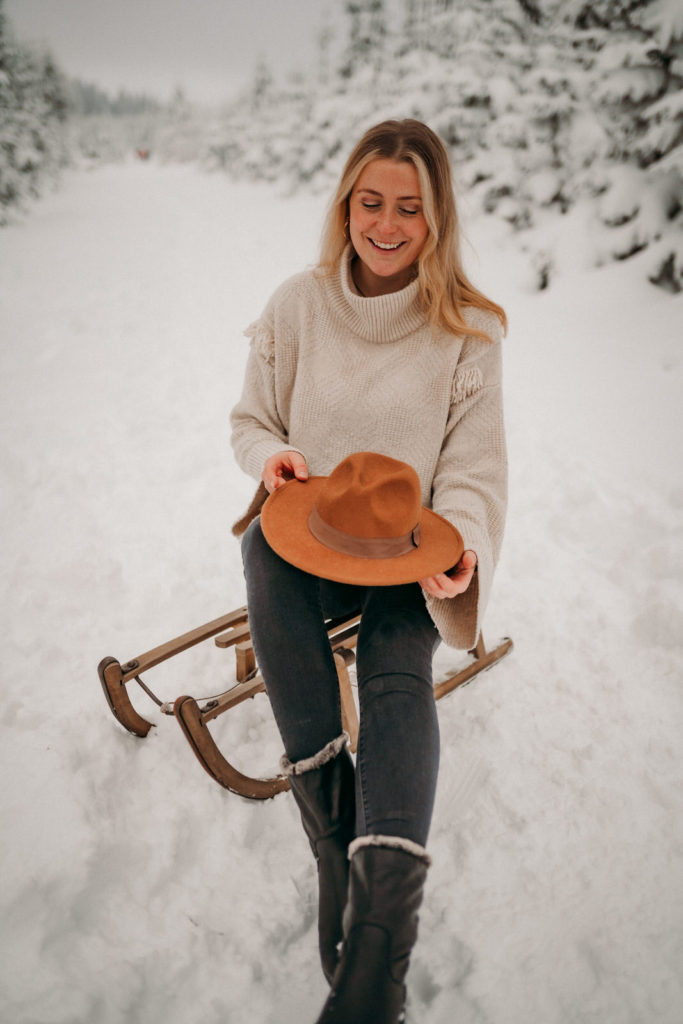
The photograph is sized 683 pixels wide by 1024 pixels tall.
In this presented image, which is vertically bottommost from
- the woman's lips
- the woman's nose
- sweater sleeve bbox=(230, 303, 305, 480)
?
sweater sleeve bbox=(230, 303, 305, 480)

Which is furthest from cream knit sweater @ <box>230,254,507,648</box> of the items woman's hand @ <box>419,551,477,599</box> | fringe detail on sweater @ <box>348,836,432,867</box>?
fringe detail on sweater @ <box>348,836,432,867</box>

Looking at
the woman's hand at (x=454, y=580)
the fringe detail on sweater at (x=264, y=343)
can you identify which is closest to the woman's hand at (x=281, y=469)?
the fringe detail on sweater at (x=264, y=343)

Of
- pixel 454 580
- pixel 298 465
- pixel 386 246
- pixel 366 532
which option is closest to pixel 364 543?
pixel 366 532

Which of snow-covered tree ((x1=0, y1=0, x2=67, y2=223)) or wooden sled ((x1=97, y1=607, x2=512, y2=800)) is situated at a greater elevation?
snow-covered tree ((x1=0, y1=0, x2=67, y2=223))

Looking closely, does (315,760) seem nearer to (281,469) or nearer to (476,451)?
(281,469)

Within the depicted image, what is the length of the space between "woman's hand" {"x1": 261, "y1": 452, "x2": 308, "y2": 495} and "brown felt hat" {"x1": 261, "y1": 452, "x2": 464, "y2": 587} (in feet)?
0.90

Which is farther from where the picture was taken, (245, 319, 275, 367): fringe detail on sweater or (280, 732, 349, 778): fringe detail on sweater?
(245, 319, 275, 367): fringe detail on sweater

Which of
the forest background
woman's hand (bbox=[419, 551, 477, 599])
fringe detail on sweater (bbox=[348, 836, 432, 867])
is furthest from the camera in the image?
the forest background

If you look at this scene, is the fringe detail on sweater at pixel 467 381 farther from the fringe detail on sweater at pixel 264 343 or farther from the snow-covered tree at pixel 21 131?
the snow-covered tree at pixel 21 131

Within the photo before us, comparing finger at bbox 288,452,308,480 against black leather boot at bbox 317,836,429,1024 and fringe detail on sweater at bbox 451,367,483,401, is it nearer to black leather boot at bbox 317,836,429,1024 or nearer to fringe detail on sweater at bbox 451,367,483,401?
fringe detail on sweater at bbox 451,367,483,401

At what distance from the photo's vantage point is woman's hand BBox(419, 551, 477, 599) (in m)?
1.50

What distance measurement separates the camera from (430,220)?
170 centimetres

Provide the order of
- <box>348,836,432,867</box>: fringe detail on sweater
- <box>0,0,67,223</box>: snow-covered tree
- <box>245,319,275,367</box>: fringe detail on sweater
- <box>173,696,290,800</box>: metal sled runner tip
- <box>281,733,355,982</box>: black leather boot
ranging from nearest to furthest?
1. <box>348,836,432,867</box>: fringe detail on sweater
2. <box>281,733,355,982</box>: black leather boot
3. <box>173,696,290,800</box>: metal sled runner tip
4. <box>245,319,275,367</box>: fringe detail on sweater
5. <box>0,0,67,223</box>: snow-covered tree

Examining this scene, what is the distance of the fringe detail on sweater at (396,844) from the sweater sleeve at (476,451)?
2.75 ft
